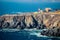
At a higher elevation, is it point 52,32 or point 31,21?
point 31,21

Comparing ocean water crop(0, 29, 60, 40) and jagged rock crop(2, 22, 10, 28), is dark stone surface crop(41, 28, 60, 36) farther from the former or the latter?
jagged rock crop(2, 22, 10, 28)

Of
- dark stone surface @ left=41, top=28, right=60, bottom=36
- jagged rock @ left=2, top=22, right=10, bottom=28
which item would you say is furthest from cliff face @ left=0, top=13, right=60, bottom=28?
dark stone surface @ left=41, top=28, right=60, bottom=36

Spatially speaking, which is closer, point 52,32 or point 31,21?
point 52,32

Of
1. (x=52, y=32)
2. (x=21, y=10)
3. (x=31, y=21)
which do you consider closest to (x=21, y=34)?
(x=31, y=21)

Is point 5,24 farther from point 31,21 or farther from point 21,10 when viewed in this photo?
point 31,21

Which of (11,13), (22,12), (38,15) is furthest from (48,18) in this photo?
(11,13)

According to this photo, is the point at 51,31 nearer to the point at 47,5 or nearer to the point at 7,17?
the point at 47,5
